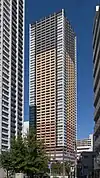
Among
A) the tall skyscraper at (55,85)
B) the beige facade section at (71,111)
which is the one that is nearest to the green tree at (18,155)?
the tall skyscraper at (55,85)

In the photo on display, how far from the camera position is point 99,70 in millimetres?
71312

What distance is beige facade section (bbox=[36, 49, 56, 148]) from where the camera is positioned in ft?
436

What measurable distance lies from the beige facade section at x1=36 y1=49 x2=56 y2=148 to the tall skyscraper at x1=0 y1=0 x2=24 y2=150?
28.5 ft

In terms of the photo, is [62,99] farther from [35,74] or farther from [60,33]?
[60,33]

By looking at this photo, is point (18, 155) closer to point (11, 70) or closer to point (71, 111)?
point (71, 111)

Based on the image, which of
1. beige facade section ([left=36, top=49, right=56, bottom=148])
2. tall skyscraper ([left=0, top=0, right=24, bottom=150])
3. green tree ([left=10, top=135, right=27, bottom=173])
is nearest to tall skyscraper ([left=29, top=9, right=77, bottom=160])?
beige facade section ([left=36, top=49, right=56, bottom=148])

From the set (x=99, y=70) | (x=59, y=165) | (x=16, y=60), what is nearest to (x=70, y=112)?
(x=59, y=165)

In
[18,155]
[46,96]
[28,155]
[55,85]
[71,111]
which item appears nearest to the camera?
[28,155]

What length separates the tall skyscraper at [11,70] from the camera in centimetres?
13850

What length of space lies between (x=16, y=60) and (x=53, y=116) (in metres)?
29.7

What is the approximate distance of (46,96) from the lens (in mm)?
138625

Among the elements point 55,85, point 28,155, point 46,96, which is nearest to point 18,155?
point 28,155

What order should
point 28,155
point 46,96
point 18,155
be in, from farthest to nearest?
point 46,96
point 18,155
point 28,155

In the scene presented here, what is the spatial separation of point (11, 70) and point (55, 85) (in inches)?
793
